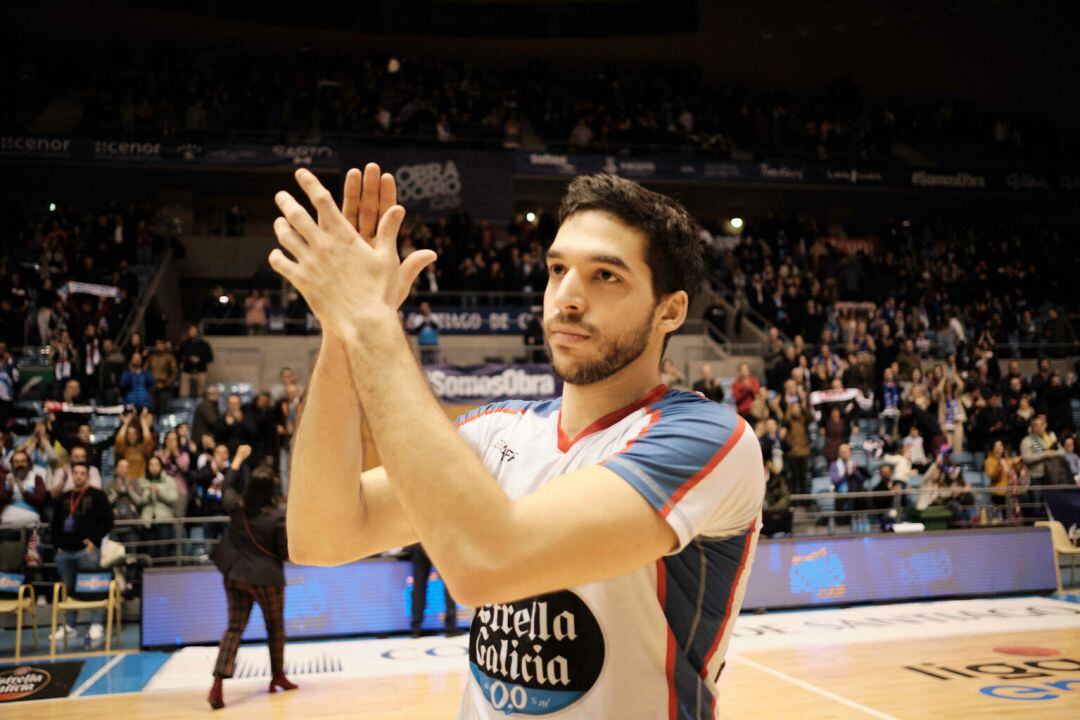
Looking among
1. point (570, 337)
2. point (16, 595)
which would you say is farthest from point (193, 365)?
point (570, 337)

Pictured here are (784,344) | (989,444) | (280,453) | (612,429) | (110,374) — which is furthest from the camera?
(784,344)

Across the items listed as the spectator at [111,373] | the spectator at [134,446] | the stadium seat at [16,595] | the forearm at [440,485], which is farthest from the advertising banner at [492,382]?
the forearm at [440,485]

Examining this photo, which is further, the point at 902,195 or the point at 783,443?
the point at 902,195

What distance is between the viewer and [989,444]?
618 inches

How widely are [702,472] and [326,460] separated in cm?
68

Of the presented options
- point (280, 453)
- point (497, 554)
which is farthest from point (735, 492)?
point (280, 453)

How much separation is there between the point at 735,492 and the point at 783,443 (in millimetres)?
12763

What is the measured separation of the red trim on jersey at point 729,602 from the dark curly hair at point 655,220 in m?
0.52

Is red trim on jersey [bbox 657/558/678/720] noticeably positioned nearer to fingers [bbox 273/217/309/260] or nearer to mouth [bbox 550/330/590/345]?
mouth [bbox 550/330/590/345]

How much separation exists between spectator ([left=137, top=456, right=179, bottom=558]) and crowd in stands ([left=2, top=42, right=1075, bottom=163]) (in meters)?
12.0

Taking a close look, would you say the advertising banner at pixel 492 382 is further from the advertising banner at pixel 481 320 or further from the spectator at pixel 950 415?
the spectator at pixel 950 415

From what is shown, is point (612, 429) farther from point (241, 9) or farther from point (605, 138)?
point (241, 9)

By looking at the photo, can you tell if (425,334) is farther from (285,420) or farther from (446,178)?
(446,178)

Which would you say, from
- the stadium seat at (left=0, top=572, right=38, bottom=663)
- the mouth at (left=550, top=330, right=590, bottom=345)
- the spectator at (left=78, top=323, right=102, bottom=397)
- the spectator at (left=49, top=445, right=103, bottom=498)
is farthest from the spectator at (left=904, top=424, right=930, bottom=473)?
the mouth at (left=550, top=330, right=590, bottom=345)
